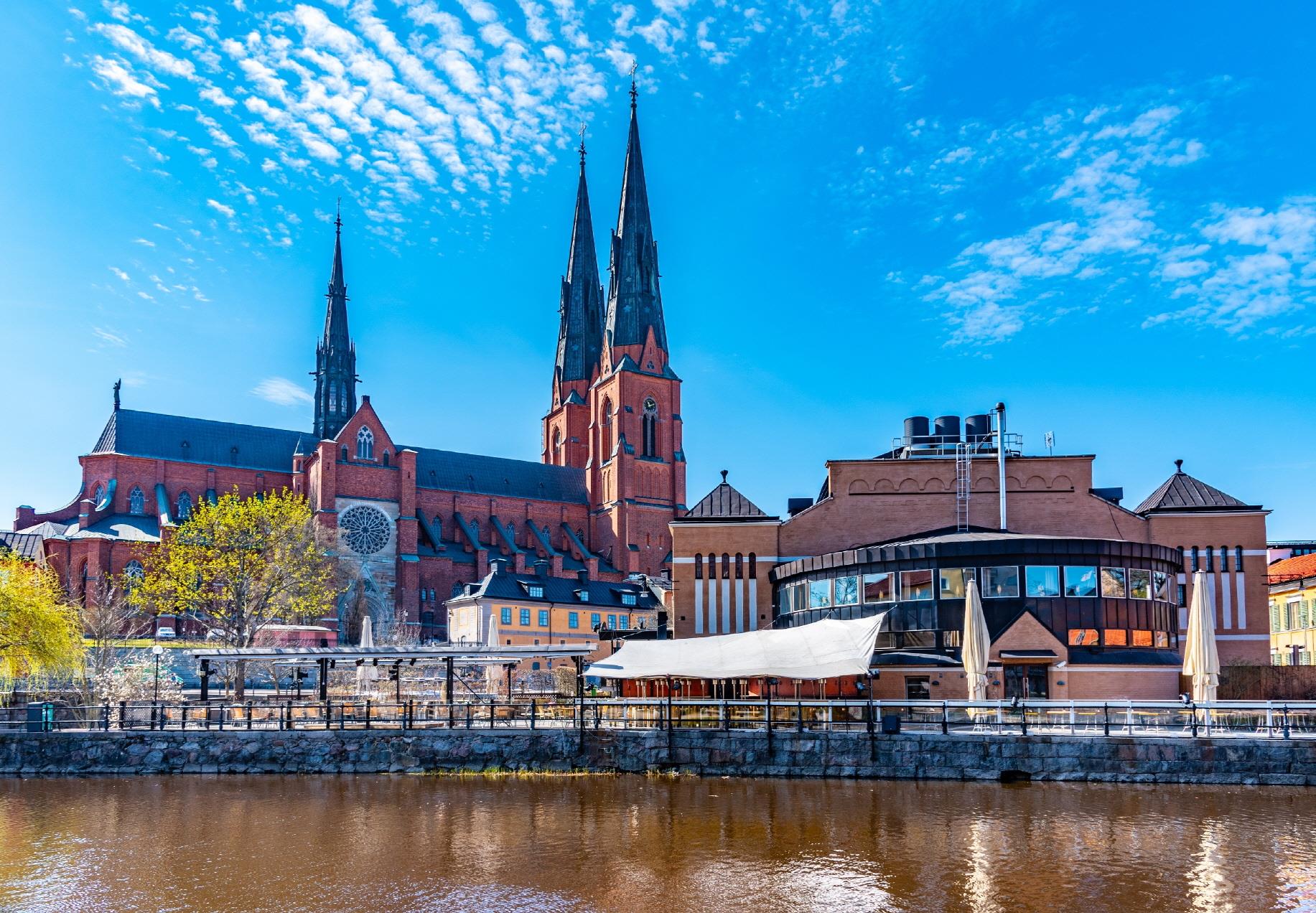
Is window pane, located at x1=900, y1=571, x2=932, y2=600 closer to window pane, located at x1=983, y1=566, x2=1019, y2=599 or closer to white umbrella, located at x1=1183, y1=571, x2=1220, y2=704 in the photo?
window pane, located at x1=983, y1=566, x2=1019, y2=599

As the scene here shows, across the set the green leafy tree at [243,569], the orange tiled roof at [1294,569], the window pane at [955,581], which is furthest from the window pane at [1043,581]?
the green leafy tree at [243,569]

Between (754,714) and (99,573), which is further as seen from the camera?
(99,573)

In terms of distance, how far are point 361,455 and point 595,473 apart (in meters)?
25.6

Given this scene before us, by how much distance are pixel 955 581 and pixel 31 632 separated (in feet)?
103

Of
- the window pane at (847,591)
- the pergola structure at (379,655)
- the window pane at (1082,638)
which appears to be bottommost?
the pergola structure at (379,655)

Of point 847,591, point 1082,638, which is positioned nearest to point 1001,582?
point 1082,638

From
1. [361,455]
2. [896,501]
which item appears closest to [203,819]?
[896,501]

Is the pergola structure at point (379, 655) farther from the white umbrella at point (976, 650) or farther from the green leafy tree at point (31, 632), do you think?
the white umbrella at point (976, 650)

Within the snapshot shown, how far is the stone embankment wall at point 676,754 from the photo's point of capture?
29.0m

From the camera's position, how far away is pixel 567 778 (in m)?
31.7

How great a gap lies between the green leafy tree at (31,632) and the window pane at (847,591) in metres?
27.3

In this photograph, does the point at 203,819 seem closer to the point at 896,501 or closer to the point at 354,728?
the point at 354,728

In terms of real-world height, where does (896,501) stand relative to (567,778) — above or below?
above

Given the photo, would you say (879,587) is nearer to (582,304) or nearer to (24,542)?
(24,542)
